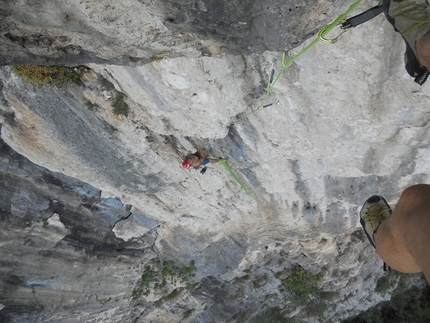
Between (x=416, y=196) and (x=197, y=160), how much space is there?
9.22ft

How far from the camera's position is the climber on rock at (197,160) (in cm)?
476

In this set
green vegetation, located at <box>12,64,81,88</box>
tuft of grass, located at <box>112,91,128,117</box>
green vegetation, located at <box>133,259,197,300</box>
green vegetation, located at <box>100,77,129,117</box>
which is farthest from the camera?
green vegetation, located at <box>133,259,197,300</box>

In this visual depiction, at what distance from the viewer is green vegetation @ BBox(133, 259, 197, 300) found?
780cm

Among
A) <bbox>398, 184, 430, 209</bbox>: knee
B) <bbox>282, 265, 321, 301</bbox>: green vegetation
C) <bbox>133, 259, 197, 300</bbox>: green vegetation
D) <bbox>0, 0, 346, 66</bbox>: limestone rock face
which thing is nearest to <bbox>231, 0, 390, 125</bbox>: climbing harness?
<bbox>0, 0, 346, 66</bbox>: limestone rock face

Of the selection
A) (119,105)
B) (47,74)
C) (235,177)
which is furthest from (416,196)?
(47,74)

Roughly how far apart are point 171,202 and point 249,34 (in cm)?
418

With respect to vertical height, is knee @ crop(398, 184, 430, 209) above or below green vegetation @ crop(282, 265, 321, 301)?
above

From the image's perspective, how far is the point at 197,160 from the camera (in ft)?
16.0

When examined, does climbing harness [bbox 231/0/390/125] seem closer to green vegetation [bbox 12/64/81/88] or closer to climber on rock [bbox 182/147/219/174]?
climber on rock [bbox 182/147/219/174]

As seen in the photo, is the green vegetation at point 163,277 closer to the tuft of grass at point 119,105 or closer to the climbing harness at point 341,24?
the tuft of grass at point 119,105

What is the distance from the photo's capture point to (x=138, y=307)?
830 centimetres

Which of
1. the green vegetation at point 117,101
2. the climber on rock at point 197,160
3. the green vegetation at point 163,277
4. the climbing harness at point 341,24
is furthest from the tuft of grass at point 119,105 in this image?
the green vegetation at point 163,277

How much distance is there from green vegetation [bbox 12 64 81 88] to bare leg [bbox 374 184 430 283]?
3.65m

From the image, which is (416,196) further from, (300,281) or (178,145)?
(300,281)
